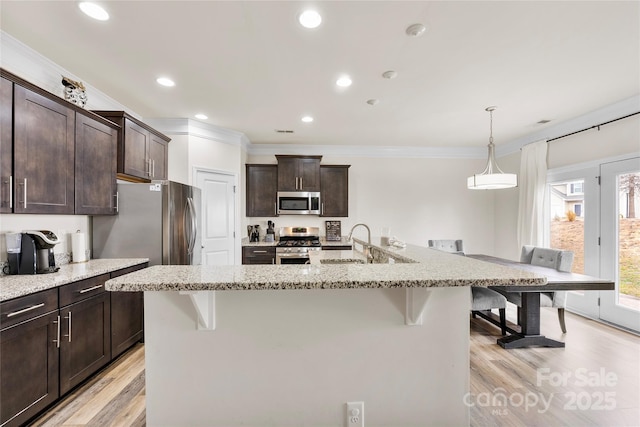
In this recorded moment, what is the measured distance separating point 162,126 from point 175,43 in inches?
79.7

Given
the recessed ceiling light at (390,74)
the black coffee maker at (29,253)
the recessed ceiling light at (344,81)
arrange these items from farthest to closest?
1. the recessed ceiling light at (344,81)
2. the recessed ceiling light at (390,74)
3. the black coffee maker at (29,253)

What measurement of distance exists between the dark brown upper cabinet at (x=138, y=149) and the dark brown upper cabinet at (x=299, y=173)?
1.81 meters

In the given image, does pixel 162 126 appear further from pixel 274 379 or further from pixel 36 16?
pixel 274 379

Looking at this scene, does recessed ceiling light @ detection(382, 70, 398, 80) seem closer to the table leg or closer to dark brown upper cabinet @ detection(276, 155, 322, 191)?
dark brown upper cabinet @ detection(276, 155, 322, 191)

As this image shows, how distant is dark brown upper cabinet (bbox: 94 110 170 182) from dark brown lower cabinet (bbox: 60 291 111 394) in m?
1.36

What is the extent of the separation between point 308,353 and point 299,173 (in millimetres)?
3752

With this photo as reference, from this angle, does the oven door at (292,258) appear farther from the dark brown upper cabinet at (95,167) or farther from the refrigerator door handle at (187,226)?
the dark brown upper cabinet at (95,167)

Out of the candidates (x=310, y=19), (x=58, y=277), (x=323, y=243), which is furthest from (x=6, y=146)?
(x=323, y=243)

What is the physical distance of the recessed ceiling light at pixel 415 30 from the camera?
1867 millimetres

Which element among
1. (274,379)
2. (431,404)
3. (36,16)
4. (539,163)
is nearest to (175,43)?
(36,16)

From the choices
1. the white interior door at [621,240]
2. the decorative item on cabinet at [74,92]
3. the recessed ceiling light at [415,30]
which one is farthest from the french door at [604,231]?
the decorative item on cabinet at [74,92]

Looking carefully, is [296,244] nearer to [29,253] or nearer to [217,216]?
[217,216]

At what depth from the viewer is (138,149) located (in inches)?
119

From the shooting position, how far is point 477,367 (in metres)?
2.35
